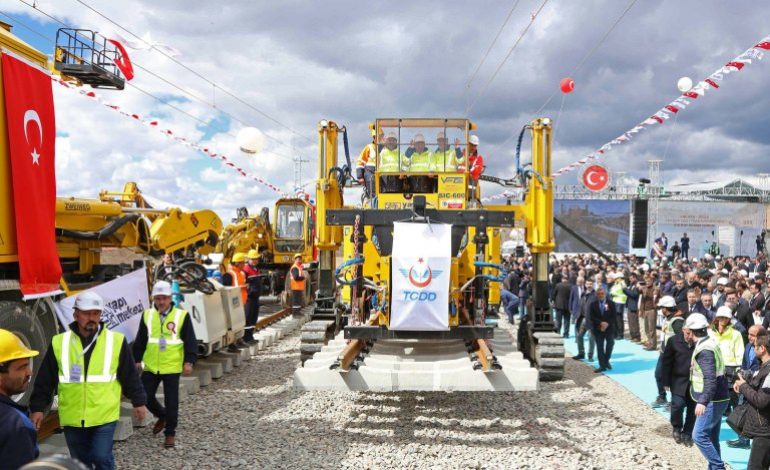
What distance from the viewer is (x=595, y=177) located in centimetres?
3069

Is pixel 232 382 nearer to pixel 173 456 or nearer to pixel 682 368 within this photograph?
pixel 173 456

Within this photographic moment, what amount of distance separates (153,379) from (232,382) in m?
3.46

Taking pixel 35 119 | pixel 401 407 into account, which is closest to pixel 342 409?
pixel 401 407

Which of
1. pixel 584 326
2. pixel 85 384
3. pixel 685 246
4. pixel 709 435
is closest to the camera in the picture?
pixel 85 384

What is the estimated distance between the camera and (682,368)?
7180 millimetres

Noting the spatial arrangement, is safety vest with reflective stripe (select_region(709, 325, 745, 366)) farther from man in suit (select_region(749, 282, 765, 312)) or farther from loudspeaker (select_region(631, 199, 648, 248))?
loudspeaker (select_region(631, 199, 648, 248))

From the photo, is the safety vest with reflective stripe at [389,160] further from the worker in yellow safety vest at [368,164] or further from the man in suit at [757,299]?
the man in suit at [757,299]

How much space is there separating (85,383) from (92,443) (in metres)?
Result: 0.44

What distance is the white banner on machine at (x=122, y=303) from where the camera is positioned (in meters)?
6.68

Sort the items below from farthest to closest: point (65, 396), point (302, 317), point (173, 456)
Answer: point (302, 317) → point (173, 456) → point (65, 396)

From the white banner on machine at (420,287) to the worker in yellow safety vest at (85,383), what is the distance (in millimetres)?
3245

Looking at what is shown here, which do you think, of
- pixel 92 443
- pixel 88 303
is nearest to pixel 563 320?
pixel 92 443

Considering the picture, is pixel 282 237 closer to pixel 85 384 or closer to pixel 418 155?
pixel 418 155

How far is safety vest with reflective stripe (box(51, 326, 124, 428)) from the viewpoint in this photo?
15.1 feet
